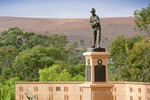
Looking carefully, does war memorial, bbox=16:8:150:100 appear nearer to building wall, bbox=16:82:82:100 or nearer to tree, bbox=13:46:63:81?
building wall, bbox=16:82:82:100

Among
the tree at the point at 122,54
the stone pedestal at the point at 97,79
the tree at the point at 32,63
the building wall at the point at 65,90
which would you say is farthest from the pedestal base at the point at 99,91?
the tree at the point at 32,63

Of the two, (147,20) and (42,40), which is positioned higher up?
→ (147,20)

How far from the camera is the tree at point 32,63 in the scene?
52297 mm

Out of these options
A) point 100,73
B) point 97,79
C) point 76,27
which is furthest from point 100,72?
point 76,27

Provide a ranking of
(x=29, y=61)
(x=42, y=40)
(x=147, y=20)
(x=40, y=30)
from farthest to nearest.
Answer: (x=40, y=30) < (x=42, y=40) < (x=29, y=61) < (x=147, y=20)

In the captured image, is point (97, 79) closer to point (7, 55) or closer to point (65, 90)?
point (65, 90)

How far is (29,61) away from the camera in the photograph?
52.9 metres

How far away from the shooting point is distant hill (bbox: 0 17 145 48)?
103 metres

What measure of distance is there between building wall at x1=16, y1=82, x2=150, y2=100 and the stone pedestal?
6.57 meters

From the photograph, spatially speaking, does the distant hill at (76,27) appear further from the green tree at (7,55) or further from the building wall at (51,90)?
the building wall at (51,90)

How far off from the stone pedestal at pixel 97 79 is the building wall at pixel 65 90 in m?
6.57

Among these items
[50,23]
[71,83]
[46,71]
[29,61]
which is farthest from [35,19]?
[71,83]

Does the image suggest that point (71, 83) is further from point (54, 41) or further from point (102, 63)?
point (54, 41)

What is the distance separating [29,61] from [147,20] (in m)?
14.0
